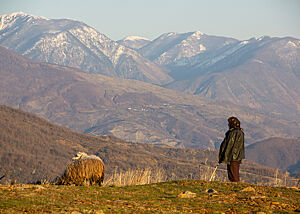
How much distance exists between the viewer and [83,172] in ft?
62.8

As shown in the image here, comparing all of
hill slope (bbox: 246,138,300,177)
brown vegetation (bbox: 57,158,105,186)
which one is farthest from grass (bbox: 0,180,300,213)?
hill slope (bbox: 246,138,300,177)

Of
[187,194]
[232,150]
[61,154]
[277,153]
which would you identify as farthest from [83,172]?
Result: [277,153]

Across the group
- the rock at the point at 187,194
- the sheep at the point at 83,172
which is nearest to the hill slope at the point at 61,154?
the sheep at the point at 83,172

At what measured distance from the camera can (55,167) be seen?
8912cm

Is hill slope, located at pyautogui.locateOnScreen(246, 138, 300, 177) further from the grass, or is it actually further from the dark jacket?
the grass

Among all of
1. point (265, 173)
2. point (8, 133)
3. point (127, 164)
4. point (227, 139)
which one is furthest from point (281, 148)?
point (227, 139)

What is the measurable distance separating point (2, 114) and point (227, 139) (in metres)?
94.4

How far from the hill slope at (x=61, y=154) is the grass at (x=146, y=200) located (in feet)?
203

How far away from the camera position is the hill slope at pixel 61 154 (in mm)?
87375

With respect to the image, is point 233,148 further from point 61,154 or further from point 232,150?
point 61,154

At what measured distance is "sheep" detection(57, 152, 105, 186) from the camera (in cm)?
1912

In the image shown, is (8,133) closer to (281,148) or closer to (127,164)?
(127,164)

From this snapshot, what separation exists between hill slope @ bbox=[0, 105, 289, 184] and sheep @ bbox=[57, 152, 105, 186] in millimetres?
58318

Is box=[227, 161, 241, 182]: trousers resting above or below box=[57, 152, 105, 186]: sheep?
above
